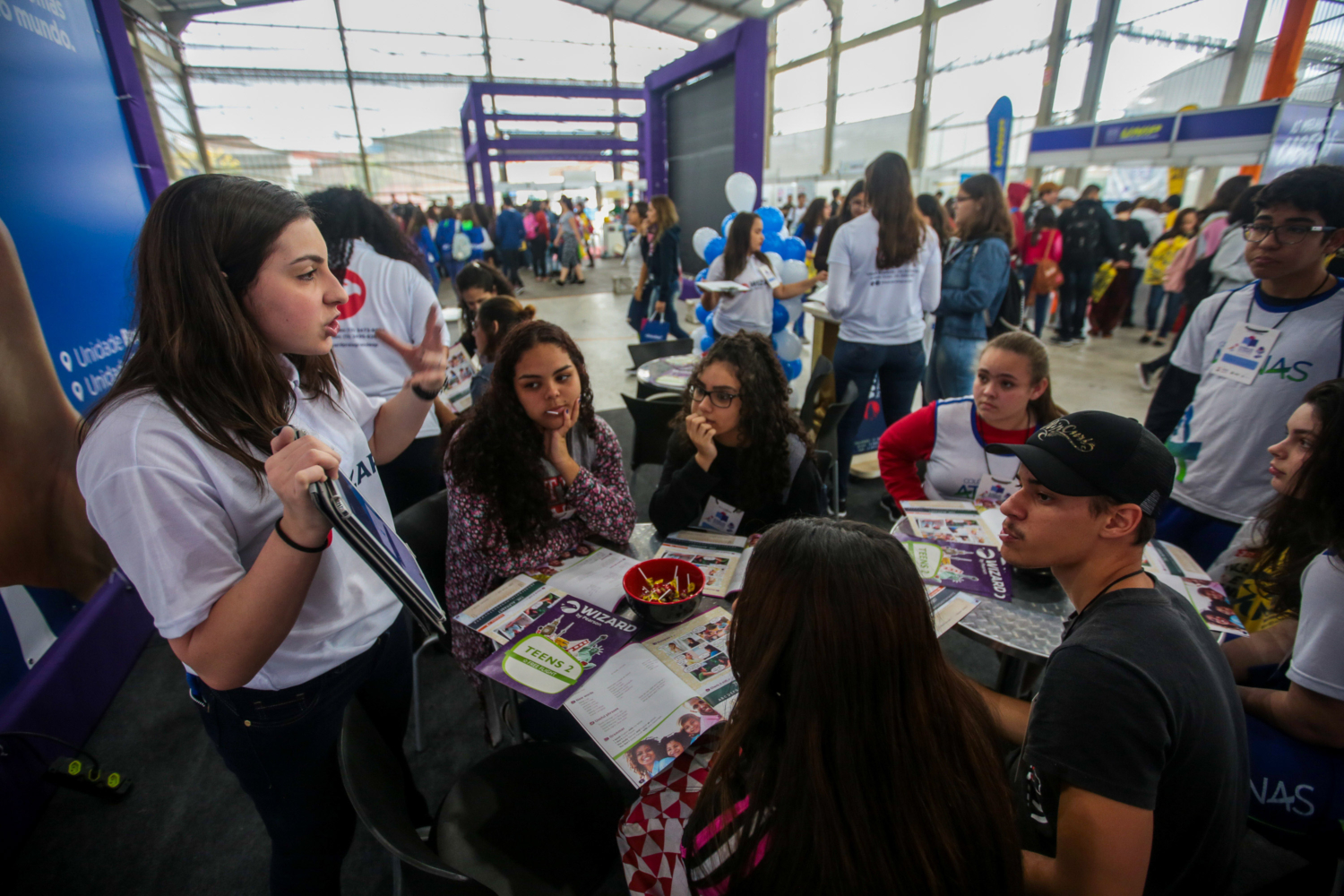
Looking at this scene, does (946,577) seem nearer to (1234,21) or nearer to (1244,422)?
(1244,422)

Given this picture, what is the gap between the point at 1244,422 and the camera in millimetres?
1903

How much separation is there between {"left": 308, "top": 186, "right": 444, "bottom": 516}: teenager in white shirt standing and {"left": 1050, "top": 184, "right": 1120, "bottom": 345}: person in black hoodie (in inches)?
280

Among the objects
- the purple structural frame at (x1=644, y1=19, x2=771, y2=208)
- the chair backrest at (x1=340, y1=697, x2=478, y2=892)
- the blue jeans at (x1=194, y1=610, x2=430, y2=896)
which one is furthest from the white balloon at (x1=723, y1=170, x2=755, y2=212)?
the chair backrest at (x1=340, y1=697, x2=478, y2=892)

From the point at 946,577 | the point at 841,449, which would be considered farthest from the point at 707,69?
the point at 946,577

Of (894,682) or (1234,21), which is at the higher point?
(1234,21)

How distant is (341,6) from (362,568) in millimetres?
21424

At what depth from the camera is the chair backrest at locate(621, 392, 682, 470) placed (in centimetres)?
289

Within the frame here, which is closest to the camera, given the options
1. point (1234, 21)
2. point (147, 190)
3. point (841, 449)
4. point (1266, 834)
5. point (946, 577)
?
point (1266, 834)

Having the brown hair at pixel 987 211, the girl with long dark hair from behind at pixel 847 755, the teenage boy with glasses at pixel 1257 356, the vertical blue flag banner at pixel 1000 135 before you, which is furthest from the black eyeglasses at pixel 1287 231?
the vertical blue flag banner at pixel 1000 135

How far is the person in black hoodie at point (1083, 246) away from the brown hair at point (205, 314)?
7.81 metres

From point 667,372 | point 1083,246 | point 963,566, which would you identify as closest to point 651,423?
point 667,372

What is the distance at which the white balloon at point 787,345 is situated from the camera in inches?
179

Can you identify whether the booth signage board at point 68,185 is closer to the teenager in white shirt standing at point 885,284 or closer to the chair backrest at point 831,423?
the chair backrest at point 831,423

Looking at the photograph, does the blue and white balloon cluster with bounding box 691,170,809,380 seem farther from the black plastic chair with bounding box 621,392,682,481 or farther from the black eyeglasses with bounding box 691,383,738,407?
the black eyeglasses with bounding box 691,383,738,407
